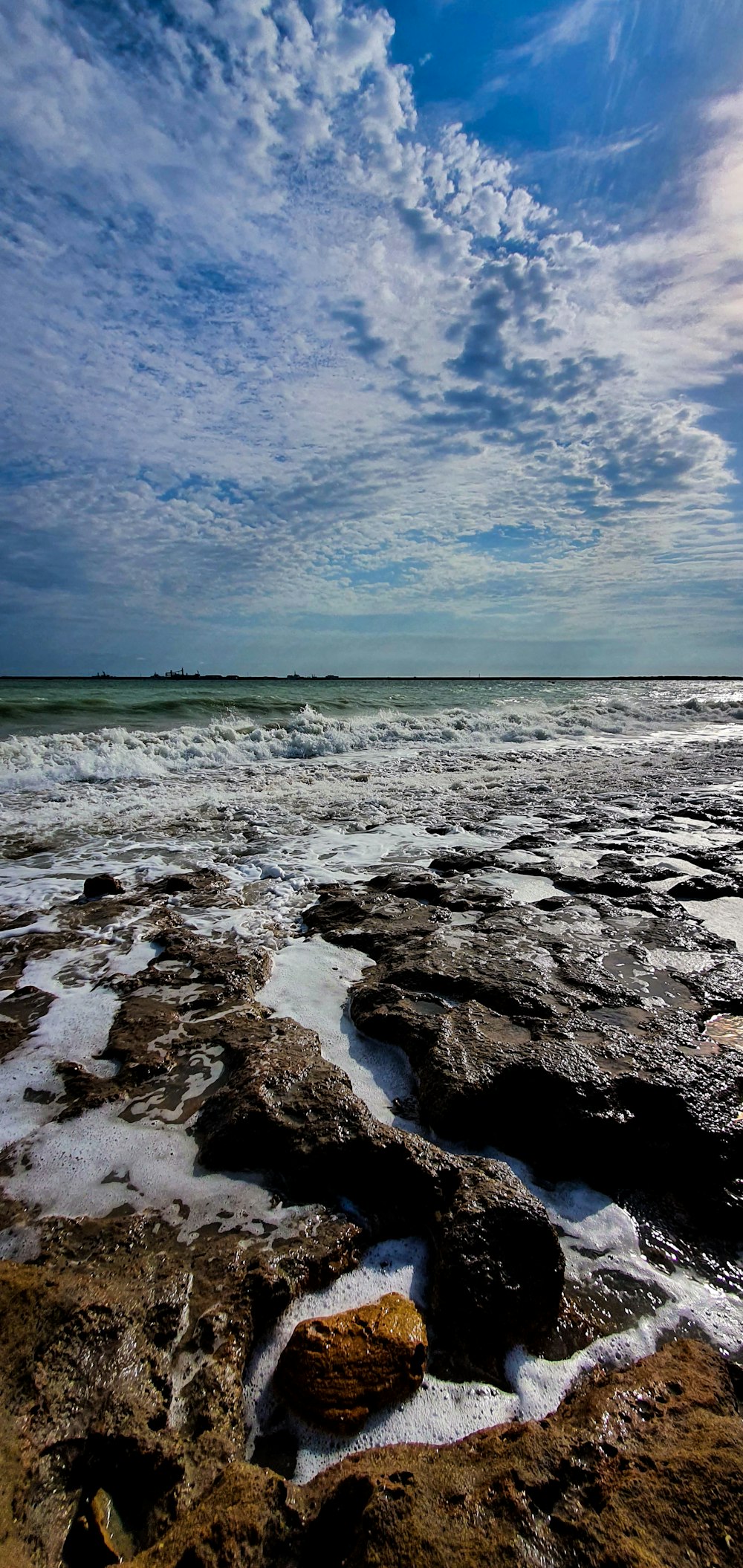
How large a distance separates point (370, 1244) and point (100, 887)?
3.53 m

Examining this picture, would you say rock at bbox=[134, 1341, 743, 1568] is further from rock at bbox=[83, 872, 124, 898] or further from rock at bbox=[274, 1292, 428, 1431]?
rock at bbox=[83, 872, 124, 898]

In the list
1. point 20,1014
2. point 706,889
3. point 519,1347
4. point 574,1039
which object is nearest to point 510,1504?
point 519,1347

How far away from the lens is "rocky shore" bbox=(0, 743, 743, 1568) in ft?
3.85

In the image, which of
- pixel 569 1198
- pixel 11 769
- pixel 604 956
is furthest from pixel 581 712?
pixel 569 1198

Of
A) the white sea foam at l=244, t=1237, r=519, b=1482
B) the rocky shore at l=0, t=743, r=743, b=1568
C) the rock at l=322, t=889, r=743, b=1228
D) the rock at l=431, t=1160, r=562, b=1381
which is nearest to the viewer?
the rocky shore at l=0, t=743, r=743, b=1568

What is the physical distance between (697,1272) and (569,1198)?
1.30 feet

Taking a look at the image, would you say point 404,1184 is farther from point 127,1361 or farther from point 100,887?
point 100,887

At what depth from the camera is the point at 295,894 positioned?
482cm

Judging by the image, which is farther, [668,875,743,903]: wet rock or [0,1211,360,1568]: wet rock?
[668,875,743,903]: wet rock

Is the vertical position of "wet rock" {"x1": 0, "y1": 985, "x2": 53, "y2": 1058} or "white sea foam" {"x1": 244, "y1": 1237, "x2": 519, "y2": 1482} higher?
"wet rock" {"x1": 0, "y1": 985, "x2": 53, "y2": 1058}

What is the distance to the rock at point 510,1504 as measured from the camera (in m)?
1.04

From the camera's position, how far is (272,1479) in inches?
50.0

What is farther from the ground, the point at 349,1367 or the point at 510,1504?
the point at 510,1504

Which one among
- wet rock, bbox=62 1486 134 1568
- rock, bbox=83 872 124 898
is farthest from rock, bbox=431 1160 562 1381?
rock, bbox=83 872 124 898
